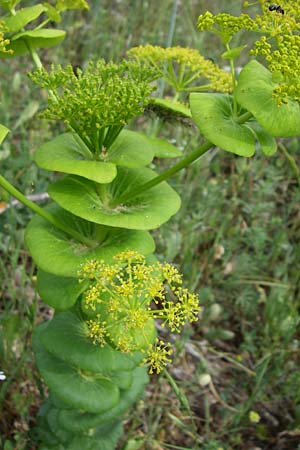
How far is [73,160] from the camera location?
1585 millimetres

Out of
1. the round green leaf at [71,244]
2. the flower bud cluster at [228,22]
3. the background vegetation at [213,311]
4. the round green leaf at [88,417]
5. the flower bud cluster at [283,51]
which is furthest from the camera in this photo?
the background vegetation at [213,311]

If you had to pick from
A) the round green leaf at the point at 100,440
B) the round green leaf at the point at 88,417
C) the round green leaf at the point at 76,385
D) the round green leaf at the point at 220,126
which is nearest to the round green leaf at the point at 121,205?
the round green leaf at the point at 220,126

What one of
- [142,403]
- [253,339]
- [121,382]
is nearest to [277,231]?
[253,339]

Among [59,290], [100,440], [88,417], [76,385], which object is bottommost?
[100,440]

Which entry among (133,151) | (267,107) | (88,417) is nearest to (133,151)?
(133,151)

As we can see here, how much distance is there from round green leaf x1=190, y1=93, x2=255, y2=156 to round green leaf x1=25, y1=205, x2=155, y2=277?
0.41 metres

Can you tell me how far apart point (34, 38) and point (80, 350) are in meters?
1.06

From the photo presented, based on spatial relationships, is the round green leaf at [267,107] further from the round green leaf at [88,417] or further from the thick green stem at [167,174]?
the round green leaf at [88,417]

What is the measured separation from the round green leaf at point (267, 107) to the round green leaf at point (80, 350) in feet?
2.60

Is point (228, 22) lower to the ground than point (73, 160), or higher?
higher

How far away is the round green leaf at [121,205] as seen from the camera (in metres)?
1.57

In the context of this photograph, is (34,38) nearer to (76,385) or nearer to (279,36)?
(279,36)

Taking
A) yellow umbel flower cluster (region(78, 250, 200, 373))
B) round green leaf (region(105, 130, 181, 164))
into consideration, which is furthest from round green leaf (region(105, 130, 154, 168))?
yellow umbel flower cluster (region(78, 250, 200, 373))

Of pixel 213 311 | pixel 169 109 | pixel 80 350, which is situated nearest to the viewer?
pixel 80 350
